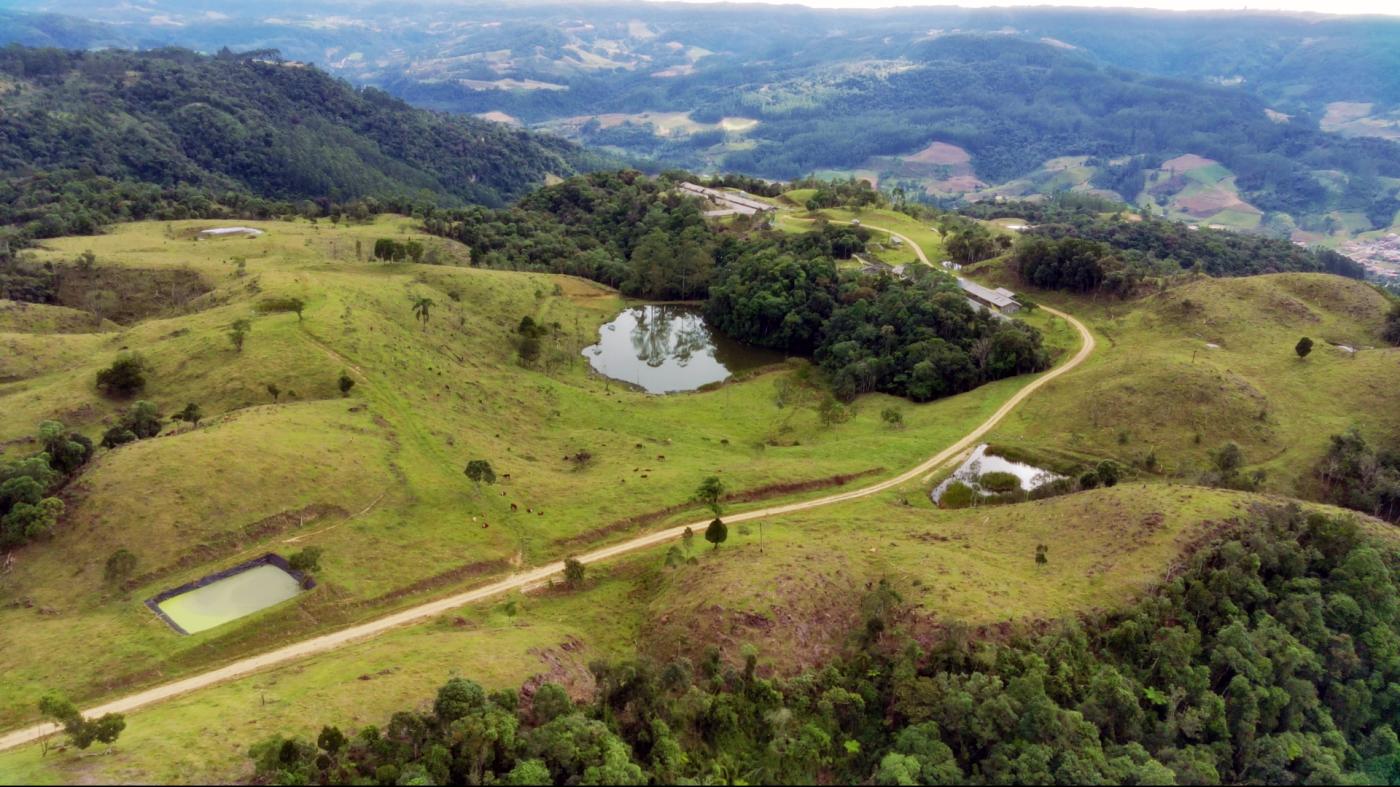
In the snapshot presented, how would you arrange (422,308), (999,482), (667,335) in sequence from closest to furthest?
(999,482)
(422,308)
(667,335)

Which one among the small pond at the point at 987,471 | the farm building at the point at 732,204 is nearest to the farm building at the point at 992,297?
the small pond at the point at 987,471

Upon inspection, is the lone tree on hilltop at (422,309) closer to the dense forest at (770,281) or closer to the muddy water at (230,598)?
the dense forest at (770,281)

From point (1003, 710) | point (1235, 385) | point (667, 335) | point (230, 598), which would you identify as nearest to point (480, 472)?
point (230, 598)

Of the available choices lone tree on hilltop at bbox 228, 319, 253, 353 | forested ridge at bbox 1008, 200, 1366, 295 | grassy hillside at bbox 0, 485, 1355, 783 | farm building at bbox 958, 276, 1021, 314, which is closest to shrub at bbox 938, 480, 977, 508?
grassy hillside at bbox 0, 485, 1355, 783

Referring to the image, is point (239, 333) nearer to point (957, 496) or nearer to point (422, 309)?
point (422, 309)

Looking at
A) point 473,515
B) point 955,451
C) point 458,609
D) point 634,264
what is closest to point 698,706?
point 458,609

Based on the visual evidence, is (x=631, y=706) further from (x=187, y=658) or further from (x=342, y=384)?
(x=342, y=384)
